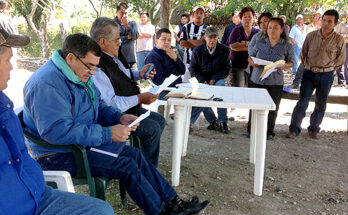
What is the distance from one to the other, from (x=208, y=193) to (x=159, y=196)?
3.11 ft

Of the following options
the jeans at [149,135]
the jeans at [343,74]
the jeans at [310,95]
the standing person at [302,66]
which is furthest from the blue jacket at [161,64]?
the jeans at [343,74]

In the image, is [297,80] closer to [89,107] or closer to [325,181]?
[325,181]

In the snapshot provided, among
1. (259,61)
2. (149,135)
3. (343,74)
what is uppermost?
(259,61)

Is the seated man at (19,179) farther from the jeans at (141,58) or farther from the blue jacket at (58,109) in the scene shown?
the jeans at (141,58)

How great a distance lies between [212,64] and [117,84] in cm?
215

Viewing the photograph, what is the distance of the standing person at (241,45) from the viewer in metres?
5.04

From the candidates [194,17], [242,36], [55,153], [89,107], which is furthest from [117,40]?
[194,17]

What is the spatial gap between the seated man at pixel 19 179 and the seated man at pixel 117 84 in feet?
3.77

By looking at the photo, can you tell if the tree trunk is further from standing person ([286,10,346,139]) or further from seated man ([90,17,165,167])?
seated man ([90,17,165,167])

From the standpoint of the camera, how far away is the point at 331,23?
4340 mm

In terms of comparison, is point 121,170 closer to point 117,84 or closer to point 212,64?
point 117,84

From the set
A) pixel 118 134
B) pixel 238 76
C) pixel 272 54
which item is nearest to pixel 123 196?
pixel 118 134

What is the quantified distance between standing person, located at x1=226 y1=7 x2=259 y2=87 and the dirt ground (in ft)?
2.69

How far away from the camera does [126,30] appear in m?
6.61
